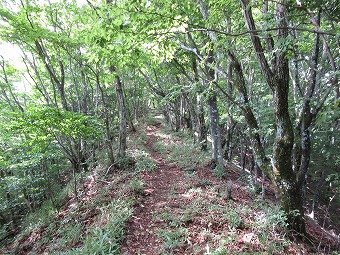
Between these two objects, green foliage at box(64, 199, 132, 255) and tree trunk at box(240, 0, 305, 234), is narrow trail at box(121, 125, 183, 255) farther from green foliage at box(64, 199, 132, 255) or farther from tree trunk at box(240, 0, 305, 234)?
tree trunk at box(240, 0, 305, 234)

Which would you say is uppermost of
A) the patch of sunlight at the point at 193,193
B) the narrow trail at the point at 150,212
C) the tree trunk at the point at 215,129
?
the tree trunk at the point at 215,129

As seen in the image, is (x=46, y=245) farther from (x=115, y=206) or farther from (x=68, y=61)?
(x=68, y=61)

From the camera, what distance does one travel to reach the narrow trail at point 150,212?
4.15 m

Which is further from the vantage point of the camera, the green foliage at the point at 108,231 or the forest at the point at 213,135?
the green foliage at the point at 108,231

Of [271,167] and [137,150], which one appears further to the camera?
[137,150]

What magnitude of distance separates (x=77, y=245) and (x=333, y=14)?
23.9 feet

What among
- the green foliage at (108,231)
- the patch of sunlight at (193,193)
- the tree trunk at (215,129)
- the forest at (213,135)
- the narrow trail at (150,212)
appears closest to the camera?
the forest at (213,135)

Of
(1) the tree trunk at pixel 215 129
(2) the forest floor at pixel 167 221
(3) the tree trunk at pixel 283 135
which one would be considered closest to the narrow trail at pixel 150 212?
(2) the forest floor at pixel 167 221

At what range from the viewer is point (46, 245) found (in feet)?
18.3

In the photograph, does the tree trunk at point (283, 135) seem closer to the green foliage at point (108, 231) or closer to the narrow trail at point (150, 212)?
the narrow trail at point (150, 212)

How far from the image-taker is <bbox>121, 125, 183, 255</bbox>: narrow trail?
415 cm

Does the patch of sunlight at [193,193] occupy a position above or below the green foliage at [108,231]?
below

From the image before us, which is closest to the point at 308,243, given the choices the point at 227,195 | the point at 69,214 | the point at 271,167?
the point at 271,167

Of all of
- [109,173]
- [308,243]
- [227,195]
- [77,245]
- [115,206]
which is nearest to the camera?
[308,243]
